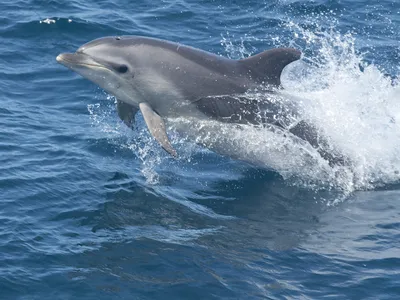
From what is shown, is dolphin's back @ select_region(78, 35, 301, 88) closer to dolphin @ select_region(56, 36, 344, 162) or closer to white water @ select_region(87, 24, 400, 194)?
dolphin @ select_region(56, 36, 344, 162)

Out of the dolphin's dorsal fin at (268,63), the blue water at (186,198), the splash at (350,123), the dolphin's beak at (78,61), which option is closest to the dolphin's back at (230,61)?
the dolphin's dorsal fin at (268,63)

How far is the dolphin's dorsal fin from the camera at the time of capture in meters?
11.7

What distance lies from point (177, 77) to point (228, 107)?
0.87 m

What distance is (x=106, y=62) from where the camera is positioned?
37.1 ft

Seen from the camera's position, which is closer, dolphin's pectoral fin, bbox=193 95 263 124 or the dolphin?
the dolphin

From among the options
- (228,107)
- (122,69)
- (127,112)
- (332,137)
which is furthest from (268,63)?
(127,112)

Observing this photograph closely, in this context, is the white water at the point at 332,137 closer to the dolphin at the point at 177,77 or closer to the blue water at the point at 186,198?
the blue water at the point at 186,198

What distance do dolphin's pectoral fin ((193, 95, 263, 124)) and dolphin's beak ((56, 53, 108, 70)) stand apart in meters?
1.57

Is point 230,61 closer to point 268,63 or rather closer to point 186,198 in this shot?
point 268,63

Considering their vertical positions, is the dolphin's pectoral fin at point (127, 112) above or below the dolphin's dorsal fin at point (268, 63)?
below

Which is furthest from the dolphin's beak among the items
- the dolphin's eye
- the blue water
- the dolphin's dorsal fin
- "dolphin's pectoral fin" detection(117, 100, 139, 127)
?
the dolphin's dorsal fin

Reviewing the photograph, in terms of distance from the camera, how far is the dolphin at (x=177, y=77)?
11.4 m

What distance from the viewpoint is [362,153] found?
12.7m

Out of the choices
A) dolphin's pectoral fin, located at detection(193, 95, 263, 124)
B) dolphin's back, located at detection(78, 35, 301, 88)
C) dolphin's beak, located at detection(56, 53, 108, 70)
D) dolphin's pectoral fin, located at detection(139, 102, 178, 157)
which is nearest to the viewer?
dolphin's pectoral fin, located at detection(139, 102, 178, 157)
